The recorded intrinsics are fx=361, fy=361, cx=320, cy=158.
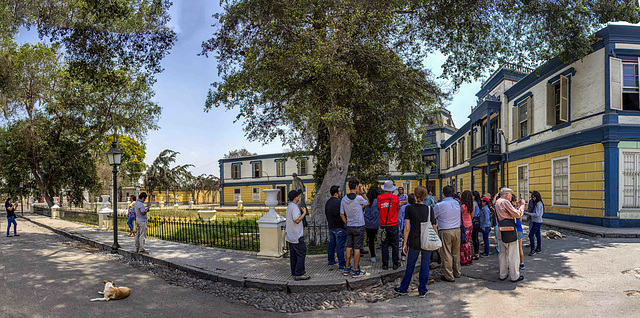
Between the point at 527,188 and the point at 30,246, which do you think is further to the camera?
the point at 527,188

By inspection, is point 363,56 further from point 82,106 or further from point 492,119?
point 82,106

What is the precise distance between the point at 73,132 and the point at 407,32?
25887 mm

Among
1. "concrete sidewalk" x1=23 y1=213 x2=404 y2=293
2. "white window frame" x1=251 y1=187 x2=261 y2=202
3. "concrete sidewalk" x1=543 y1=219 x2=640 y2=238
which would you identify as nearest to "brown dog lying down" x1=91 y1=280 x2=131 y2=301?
"concrete sidewalk" x1=23 y1=213 x2=404 y2=293

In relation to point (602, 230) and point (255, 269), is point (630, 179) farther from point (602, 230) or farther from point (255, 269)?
point (255, 269)

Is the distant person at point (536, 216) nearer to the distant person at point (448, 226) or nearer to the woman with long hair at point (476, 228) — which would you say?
the woman with long hair at point (476, 228)

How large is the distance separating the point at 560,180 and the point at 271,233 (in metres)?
12.2

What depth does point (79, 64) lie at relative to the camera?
10.1 meters

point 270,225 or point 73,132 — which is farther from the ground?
point 73,132

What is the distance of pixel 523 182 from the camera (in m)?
17.3

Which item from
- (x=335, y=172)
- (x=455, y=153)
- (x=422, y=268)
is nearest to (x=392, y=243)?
(x=422, y=268)

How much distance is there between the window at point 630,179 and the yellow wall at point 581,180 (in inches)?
25.1

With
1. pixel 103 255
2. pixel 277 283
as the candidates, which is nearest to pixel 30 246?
pixel 103 255

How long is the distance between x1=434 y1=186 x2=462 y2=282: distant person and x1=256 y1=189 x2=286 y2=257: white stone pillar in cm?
371

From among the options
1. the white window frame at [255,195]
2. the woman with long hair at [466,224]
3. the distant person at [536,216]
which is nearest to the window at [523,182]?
→ the distant person at [536,216]
